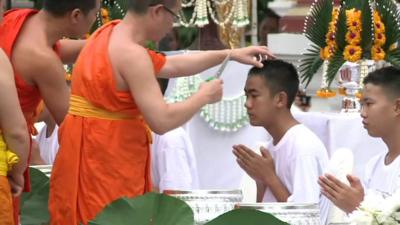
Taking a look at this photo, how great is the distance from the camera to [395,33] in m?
5.65

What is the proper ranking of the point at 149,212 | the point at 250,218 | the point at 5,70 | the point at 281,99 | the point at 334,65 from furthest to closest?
the point at 334,65, the point at 281,99, the point at 5,70, the point at 149,212, the point at 250,218

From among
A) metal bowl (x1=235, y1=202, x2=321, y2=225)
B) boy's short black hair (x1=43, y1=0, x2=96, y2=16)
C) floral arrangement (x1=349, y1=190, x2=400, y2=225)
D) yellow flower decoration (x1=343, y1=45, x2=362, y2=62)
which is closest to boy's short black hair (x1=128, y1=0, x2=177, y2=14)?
boy's short black hair (x1=43, y1=0, x2=96, y2=16)

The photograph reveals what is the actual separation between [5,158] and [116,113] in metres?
0.42

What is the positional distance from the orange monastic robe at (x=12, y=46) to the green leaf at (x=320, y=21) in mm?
2082

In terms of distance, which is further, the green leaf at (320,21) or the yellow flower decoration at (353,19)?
the green leaf at (320,21)

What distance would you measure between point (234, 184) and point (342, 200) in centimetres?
232

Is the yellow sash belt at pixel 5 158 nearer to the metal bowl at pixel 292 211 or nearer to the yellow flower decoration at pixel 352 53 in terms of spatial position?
the metal bowl at pixel 292 211

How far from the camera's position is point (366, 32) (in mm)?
5570

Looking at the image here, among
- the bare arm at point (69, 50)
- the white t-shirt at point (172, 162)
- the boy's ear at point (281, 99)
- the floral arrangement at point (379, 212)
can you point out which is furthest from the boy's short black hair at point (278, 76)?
the floral arrangement at point (379, 212)

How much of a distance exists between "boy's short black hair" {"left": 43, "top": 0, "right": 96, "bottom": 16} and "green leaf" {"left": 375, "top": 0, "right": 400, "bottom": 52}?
213 centimetres

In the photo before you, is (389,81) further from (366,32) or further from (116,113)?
(116,113)

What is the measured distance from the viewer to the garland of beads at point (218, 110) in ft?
19.4

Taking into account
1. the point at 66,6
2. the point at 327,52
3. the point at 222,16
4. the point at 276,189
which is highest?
the point at 66,6

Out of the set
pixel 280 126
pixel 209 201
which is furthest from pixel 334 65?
pixel 209 201
